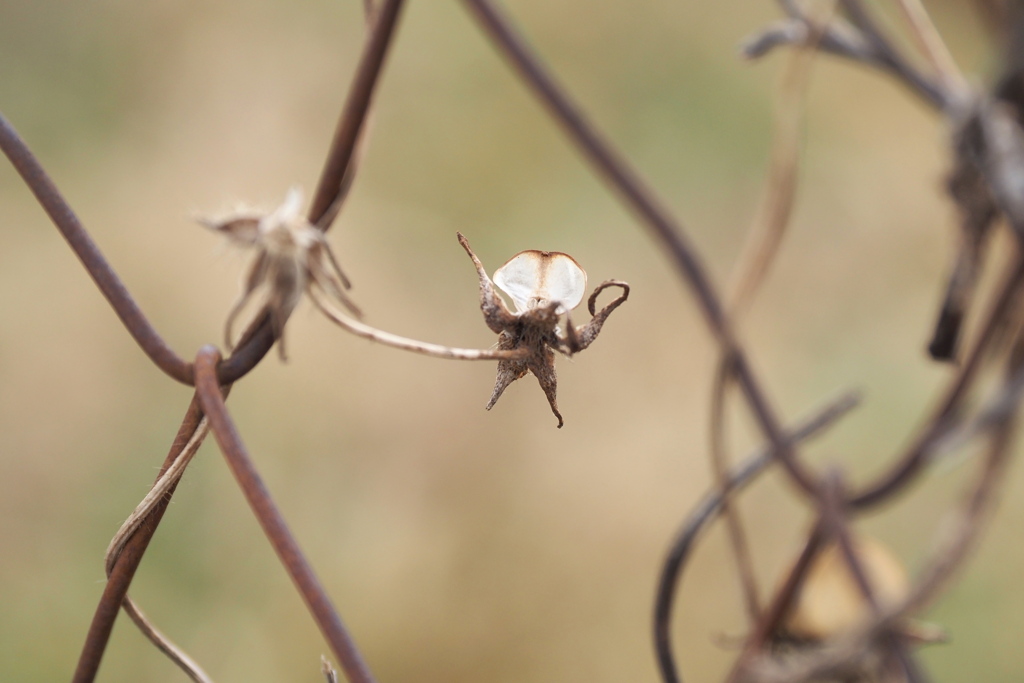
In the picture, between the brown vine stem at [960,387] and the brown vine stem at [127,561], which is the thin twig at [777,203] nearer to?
the brown vine stem at [960,387]

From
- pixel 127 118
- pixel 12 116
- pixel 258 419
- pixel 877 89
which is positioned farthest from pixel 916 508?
pixel 12 116

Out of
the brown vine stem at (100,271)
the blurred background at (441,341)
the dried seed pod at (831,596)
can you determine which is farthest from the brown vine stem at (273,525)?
the blurred background at (441,341)

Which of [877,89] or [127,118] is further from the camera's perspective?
[877,89]

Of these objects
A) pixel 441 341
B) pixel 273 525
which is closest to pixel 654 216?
pixel 273 525

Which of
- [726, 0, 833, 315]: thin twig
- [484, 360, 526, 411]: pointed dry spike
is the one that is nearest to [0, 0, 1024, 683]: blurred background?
[484, 360, 526, 411]: pointed dry spike

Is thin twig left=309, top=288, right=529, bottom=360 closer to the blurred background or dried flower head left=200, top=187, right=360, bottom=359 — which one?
dried flower head left=200, top=187, right=360, bottom=359

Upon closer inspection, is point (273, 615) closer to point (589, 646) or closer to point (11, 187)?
point (589, 646)

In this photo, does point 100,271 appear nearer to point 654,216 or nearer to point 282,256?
point 282,256
